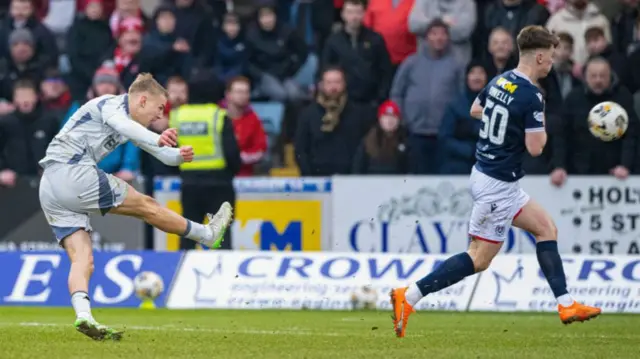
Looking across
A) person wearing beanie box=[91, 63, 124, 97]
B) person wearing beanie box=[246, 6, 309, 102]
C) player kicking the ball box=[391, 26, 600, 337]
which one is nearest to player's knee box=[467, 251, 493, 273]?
player kicking the ball box=[391, 26, 600, 337]

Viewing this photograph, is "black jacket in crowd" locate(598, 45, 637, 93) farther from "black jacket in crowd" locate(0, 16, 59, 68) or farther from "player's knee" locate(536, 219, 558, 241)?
"black jacket in crowd" locate(0, 16, 59, 68)

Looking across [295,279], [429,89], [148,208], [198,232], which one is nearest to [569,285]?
[295,279]

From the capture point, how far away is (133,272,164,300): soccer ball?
1561cm

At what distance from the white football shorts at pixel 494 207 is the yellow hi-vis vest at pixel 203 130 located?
17.7 feet

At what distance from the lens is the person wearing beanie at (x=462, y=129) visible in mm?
17594

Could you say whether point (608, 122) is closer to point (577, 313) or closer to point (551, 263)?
point (551, 263)

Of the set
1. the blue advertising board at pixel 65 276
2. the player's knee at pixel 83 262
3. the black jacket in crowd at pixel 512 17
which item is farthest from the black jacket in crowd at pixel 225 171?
the player's knee at pixel 83 262

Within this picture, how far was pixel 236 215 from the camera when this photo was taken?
17.5 meters

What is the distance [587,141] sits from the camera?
1717cm

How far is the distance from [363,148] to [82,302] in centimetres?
777

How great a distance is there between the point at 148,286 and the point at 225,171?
174 cm

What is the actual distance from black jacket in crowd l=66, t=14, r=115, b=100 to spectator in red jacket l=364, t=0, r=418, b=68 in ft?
12.4

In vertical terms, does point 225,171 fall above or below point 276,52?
below

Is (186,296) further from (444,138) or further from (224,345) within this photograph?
(224,345)
